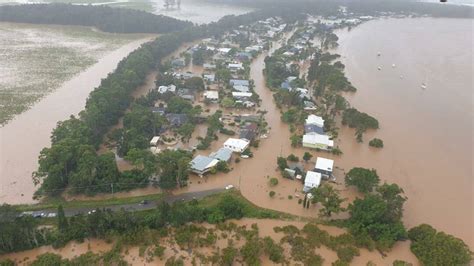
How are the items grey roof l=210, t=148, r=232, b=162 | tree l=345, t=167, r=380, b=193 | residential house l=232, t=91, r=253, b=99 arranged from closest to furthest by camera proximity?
tree l=345, t=167, r=380, b=193, grey roof l=210, t=148, r=232, b=162, residential house l=232, t=91, r=253, b=99

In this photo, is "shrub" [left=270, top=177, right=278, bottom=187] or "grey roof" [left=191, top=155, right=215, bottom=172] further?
"grey roof" [left=191, top=155, right=215, bottom=172]

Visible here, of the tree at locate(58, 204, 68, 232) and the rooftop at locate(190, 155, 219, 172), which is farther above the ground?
the rooftop at locate(190, 155, 219, 172)

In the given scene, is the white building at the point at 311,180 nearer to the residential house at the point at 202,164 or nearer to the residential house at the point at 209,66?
the residential house at the point at 202,164

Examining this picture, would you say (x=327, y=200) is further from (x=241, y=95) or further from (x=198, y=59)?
(x=198, y=59)

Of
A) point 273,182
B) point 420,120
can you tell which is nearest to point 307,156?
point 273,182

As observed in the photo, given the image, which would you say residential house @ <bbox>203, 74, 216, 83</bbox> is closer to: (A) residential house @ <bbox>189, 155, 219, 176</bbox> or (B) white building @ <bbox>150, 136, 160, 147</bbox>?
(B) white building @ <bbox>150, 136, 160, 147</bbox>

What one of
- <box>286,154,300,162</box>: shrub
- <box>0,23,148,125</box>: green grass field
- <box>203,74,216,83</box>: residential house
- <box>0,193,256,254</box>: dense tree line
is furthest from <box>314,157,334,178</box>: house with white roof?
<box>0,23,148,125</box>: green grass field

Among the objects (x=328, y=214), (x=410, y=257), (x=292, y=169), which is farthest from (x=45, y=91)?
(x=410, y=257)
